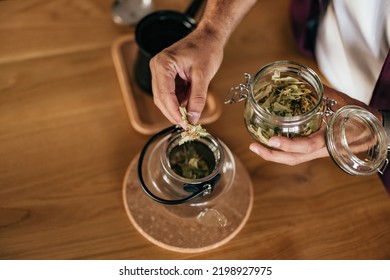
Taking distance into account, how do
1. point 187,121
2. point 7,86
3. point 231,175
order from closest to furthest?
point 187,121, point 231,175, point 7,86

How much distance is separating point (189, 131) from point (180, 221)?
0.68 feet

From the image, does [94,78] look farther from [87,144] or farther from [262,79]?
[262,79]

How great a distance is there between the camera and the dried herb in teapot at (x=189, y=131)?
85 centimetres

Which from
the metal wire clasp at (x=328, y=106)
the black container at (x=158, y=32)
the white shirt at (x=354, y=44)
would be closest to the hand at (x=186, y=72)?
the black container at (x=158, y=32)

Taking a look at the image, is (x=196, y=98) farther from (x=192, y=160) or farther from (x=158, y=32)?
(x=158, y=32)

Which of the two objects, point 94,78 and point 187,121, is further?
point 94,78

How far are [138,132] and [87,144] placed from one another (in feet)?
0.39

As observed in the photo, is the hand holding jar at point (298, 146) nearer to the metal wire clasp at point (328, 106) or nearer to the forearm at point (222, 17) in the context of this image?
the metal wire clasp at point (328, 106)

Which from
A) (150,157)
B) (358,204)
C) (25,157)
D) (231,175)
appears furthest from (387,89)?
(25,157)

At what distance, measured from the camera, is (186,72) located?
912 millimetres

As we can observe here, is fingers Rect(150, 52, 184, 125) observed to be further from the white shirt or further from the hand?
the white shirt

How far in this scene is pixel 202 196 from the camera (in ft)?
2.92

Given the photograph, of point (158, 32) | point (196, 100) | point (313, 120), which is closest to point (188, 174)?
point (196, 100)
